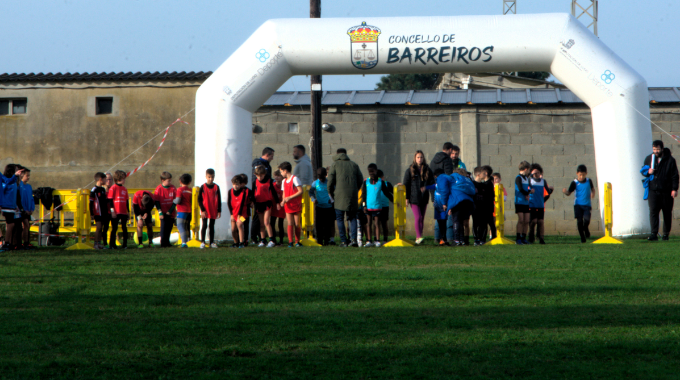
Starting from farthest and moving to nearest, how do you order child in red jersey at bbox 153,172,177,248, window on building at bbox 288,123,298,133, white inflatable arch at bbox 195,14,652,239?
window on building at bbox 288,123,298,133
white inflatable arch at bbox 195,14,652,239
child in red jersey at bbox 153,172,177,248

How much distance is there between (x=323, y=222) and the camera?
1362 centimetres

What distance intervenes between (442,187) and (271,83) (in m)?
4.25

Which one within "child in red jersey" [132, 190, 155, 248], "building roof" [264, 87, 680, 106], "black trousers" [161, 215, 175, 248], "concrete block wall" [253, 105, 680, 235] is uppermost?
"building roof" [264, 87, 680, 106]

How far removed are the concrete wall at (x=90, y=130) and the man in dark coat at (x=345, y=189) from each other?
8.32 m

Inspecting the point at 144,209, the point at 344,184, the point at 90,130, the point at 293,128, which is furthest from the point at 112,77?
the point at 344,184

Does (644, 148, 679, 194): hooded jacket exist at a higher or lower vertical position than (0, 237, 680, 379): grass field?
higher

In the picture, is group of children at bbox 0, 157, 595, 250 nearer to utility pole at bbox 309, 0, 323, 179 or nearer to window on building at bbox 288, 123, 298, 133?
utility pole at bbox 309, 0, 323, 179

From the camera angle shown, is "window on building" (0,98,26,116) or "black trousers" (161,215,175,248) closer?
"black trousers" (161,215,175,248)

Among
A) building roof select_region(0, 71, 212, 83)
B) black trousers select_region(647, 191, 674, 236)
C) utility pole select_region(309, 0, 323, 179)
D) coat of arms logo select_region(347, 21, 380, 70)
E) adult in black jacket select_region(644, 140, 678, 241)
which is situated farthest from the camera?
building roof select_region(0, 71, 212, 83)

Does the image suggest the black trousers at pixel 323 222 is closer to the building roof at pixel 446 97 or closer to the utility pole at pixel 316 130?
the utility pole at pixel 316 130

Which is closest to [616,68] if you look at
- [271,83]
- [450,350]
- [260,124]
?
[271,83]

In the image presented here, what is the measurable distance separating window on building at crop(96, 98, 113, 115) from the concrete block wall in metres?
4.52

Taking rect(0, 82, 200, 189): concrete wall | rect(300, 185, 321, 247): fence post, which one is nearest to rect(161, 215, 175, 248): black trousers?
rect(300, 185, 321, 247): fence post

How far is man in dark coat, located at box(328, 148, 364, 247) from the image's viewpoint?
514 inches
